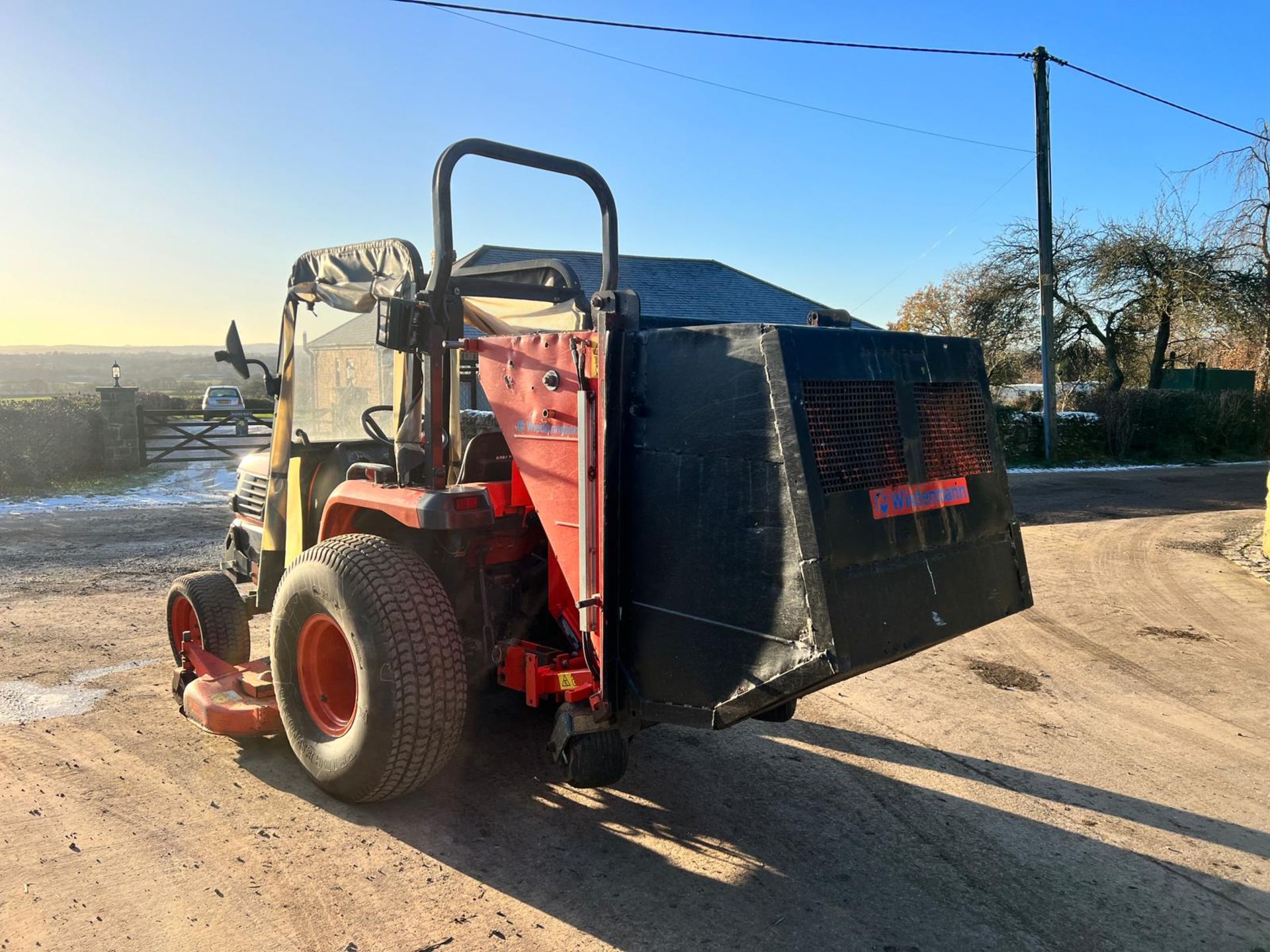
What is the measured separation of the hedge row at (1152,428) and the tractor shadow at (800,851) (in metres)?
17.6

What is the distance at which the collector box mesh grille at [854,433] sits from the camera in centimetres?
279

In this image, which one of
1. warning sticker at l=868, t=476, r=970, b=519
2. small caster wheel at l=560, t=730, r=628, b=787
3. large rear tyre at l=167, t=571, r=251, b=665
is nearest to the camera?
warning sticker at l=868, t=476, r=970, b=519

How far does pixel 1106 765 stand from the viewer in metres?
4.29

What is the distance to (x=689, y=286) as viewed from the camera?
2041cm

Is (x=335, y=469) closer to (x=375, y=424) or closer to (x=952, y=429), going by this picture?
(x=375, y=424)

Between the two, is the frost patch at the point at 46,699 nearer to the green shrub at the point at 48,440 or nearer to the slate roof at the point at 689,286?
the green shrub at the point at 48,440

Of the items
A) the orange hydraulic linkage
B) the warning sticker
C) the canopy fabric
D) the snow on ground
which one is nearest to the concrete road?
the orange hydraulic linkage

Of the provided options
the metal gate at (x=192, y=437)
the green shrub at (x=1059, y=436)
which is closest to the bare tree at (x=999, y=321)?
the green shrub at (x=1059, y=436)

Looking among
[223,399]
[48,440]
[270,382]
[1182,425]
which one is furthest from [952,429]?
[223,399]

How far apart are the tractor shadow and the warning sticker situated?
4.44ft

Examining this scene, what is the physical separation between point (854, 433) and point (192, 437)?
1682cm

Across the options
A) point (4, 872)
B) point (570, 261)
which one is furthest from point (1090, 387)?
point (4, 872)

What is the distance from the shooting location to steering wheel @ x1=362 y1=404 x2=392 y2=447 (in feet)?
13.5

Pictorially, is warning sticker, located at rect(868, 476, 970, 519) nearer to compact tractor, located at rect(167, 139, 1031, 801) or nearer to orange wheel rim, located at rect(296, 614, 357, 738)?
compact tractor, located at rect(167, 139, 1031, 801)
